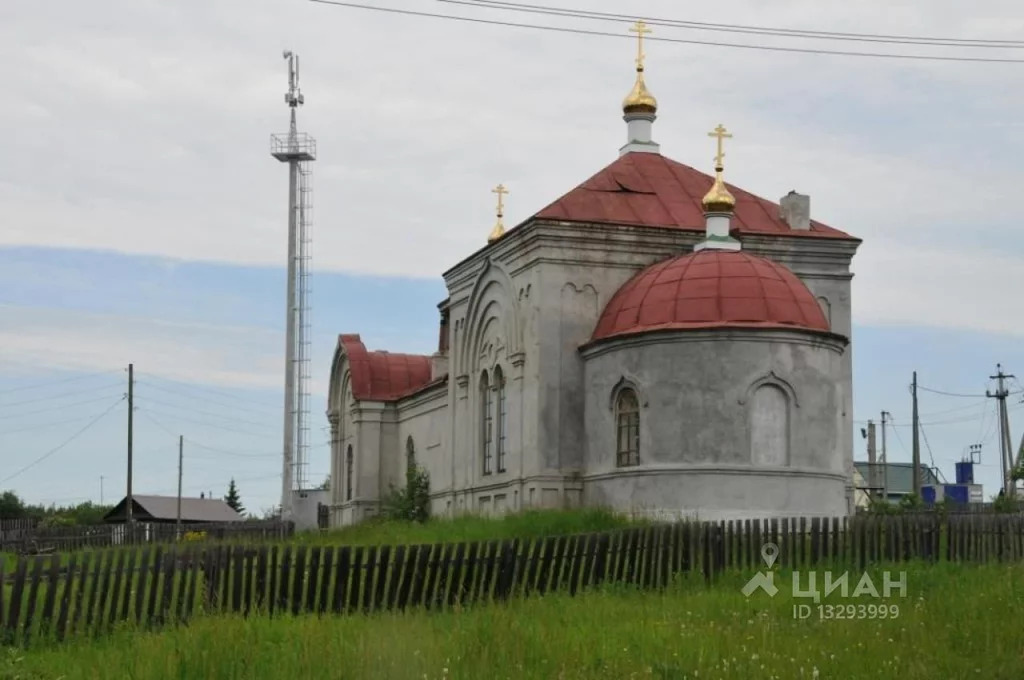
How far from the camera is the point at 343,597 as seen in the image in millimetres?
16125

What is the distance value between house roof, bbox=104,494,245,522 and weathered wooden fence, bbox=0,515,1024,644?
46.3 m

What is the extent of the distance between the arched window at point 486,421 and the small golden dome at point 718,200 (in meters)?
6.14

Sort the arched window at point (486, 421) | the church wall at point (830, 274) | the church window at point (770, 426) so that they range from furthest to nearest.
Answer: the arched window at point (486, 421) → the church wall at point (830, 274) → the church window at point (770, 426)

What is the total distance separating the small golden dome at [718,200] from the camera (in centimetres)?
2727

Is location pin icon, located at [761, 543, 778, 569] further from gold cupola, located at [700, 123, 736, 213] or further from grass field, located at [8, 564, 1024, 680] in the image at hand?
gold cupola, located at [700, 123, 736, 213]

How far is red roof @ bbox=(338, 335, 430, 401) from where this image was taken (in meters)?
39.7

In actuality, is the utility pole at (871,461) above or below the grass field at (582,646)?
above

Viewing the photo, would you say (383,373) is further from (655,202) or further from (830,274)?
(830,274)

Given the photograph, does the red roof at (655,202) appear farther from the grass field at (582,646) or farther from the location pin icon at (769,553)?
the grass field at (582,646)

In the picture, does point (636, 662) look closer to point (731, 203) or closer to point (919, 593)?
point (919, 593)

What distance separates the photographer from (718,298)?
82.6 ft

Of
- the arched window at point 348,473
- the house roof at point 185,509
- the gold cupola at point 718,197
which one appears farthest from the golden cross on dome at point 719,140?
the house roof at point 185,509

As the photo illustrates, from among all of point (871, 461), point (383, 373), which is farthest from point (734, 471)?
point (871, 461)

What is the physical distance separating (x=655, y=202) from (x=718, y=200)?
7.60 ft
